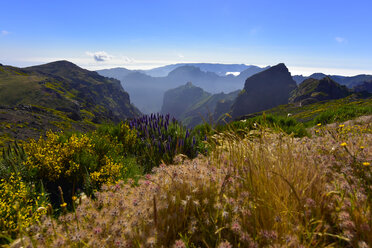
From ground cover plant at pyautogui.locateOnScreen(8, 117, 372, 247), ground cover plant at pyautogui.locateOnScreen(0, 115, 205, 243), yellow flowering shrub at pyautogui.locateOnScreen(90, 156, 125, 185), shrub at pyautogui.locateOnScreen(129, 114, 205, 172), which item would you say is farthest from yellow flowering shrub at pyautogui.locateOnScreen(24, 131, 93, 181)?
ground cover plant at pyautogui.locateOnScreen(8, 117, 372, 247)

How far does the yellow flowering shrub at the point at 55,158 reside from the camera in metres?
4.44

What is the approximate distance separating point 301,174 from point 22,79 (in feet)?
419

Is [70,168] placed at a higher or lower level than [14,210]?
higher

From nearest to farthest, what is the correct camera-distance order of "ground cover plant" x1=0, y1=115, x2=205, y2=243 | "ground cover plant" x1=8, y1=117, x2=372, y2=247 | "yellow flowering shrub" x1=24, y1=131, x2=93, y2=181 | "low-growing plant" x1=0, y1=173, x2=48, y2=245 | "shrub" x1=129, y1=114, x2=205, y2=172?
"ground cover plant" x1=8, y1=117, x2=372, y2=247 < "low-growing plant" x1=0, y1=173, x2=48, y2=245 < "ground cover plant" x1=0, y1=115, x2=205, y2=243 < "yellow flowering shrub" x1=24, y1=131, x2=93, y2=181 < "shrub" x1=129, y1=114, x2=205, y2=172

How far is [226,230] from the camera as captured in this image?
2.36m

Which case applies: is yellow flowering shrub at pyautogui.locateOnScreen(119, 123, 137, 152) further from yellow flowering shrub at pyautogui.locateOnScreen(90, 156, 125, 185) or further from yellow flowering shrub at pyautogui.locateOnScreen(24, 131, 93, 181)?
yellow flowering shrub at pyautogui.locateOnScreen(90, 156, 125, 185)

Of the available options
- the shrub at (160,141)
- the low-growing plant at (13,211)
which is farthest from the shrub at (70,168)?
the shrub at (160,141)

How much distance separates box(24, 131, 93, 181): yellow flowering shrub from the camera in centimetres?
444

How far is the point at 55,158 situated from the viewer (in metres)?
4.62

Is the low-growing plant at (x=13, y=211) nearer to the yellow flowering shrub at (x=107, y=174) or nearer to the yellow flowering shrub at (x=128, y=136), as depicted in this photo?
the yellow flowering shrub at (x=107, y=174)

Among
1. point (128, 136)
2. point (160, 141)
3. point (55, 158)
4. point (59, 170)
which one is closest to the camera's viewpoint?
point (59, 170)

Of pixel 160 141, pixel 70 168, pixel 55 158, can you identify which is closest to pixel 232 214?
pixel 70 168

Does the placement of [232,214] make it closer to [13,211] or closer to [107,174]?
[107,174]

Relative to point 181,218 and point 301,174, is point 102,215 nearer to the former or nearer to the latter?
point 181,218
